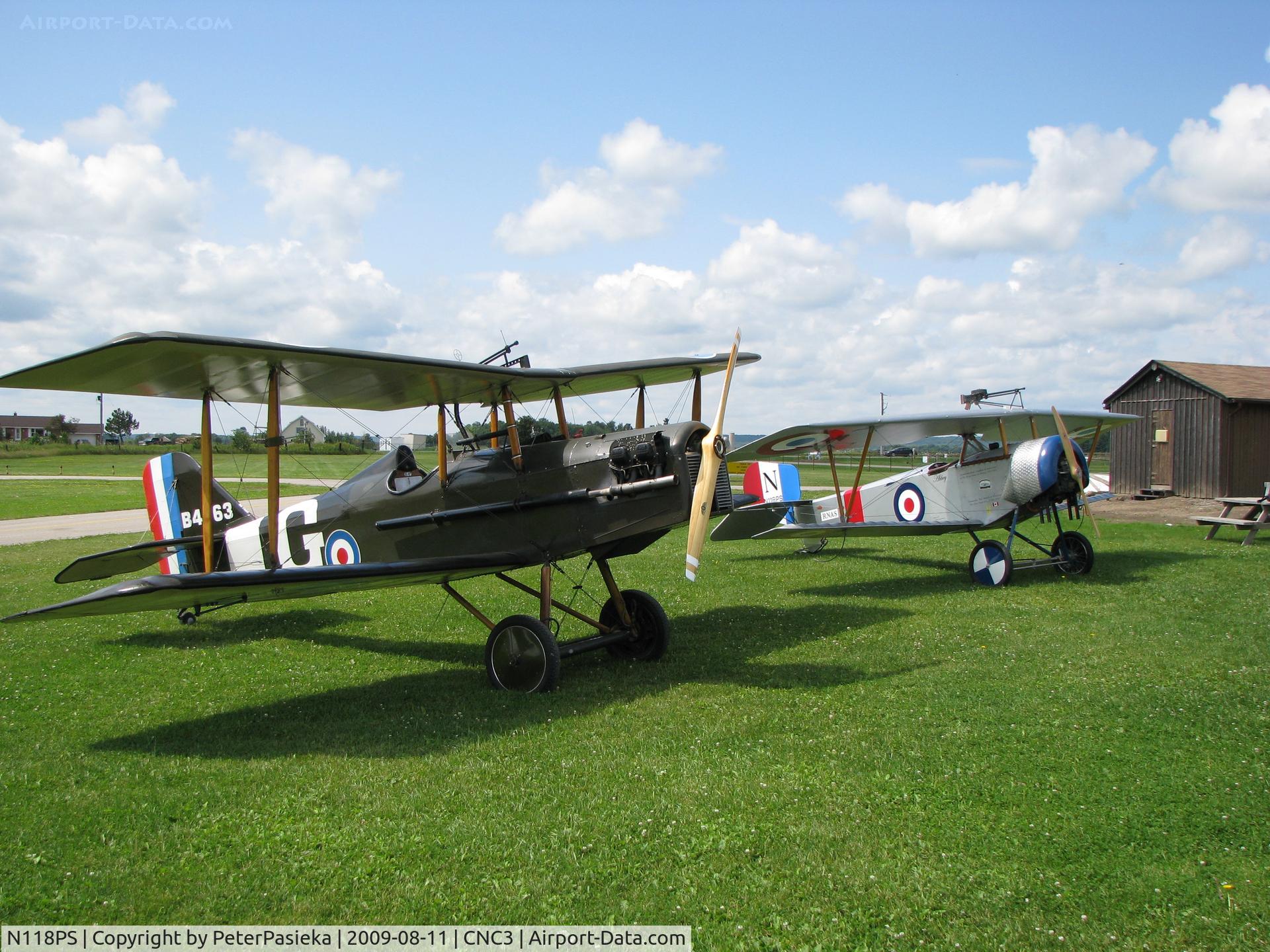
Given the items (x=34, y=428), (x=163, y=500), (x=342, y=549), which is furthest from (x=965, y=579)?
(x=34, y=428)

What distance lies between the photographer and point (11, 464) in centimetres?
5062

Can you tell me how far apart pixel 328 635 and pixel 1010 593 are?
8613mm

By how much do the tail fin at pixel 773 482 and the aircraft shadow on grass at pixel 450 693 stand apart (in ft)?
22.4

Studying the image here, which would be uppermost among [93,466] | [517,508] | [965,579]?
[93,466]

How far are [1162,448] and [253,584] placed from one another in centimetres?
2545

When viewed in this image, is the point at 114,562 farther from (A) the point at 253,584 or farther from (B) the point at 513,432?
(B) the point at 513,432

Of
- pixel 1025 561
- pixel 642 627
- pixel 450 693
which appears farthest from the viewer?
pixel 1025 561

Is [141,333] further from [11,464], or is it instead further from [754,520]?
[11,464]

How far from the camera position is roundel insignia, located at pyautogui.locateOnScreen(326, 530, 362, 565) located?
845 centimetres

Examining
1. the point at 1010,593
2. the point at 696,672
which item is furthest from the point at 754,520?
the point at 696,672

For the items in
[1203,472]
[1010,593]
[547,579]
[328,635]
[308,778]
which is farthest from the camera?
[1203,472]

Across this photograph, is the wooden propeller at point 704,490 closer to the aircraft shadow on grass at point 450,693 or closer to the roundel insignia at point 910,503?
the aircraft shadow on grass at point 450,693

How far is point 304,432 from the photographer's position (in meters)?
8.22

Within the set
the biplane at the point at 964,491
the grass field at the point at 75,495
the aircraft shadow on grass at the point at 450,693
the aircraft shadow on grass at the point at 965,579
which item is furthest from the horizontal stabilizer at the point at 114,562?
the grass field at the point at 75,495
